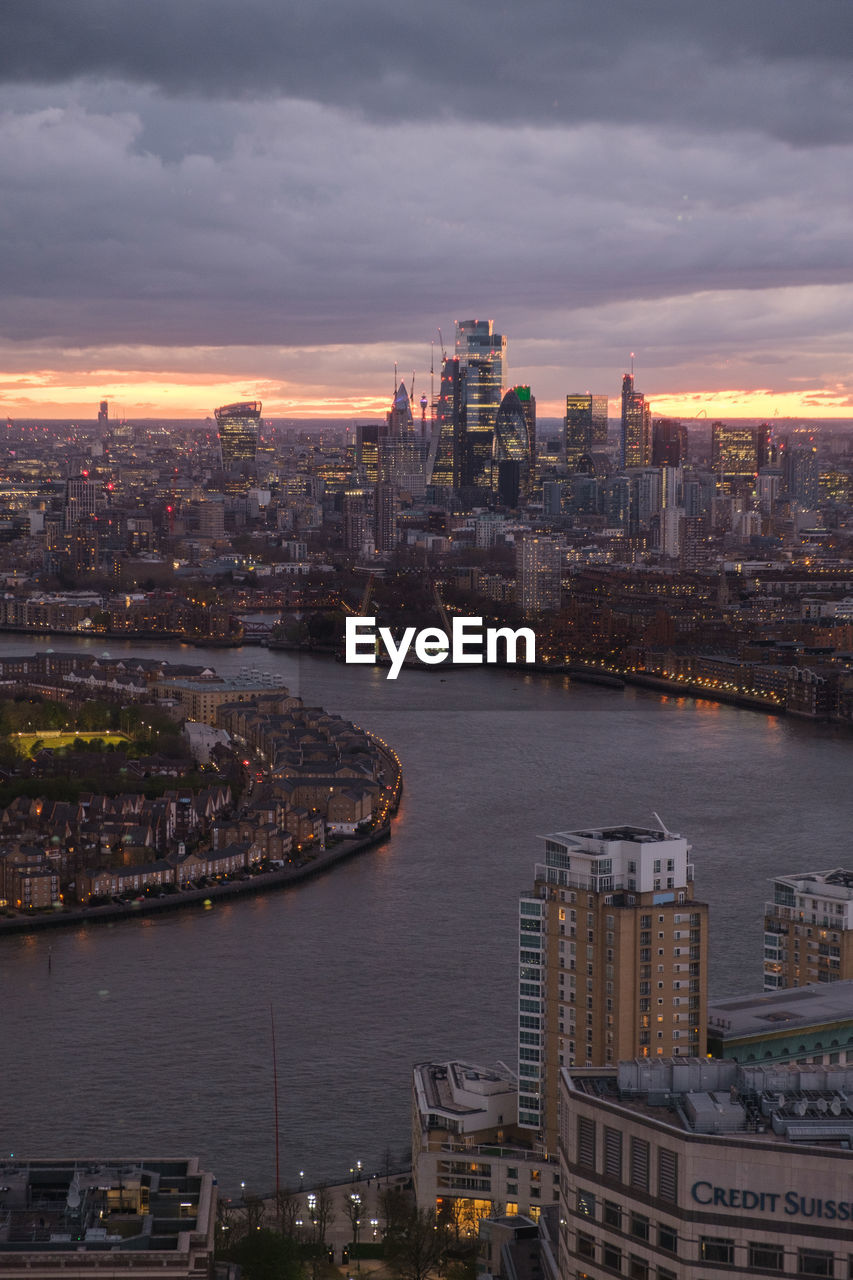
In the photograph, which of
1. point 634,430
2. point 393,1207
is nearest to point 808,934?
point 393,1207

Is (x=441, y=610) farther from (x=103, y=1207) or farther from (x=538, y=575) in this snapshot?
(x=103, y=1207)

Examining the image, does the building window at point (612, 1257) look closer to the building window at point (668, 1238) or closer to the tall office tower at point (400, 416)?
the building window at point (668, 1238)

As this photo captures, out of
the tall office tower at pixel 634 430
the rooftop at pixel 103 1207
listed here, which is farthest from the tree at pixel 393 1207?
the tall office tower at pixel 634 430

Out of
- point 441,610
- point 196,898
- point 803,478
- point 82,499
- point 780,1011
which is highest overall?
point 803,478

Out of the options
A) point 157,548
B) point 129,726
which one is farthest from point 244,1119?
point 157,548

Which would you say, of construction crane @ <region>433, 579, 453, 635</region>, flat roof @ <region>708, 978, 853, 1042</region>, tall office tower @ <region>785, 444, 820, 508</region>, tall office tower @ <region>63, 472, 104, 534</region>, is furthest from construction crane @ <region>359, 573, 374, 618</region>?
tall office tower @ <region>785, 444, 820, 508</region>

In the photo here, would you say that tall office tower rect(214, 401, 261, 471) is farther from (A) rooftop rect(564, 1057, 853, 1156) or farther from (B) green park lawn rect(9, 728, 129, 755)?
(A) rooftop rect(564, 1057, 853, 1156)
